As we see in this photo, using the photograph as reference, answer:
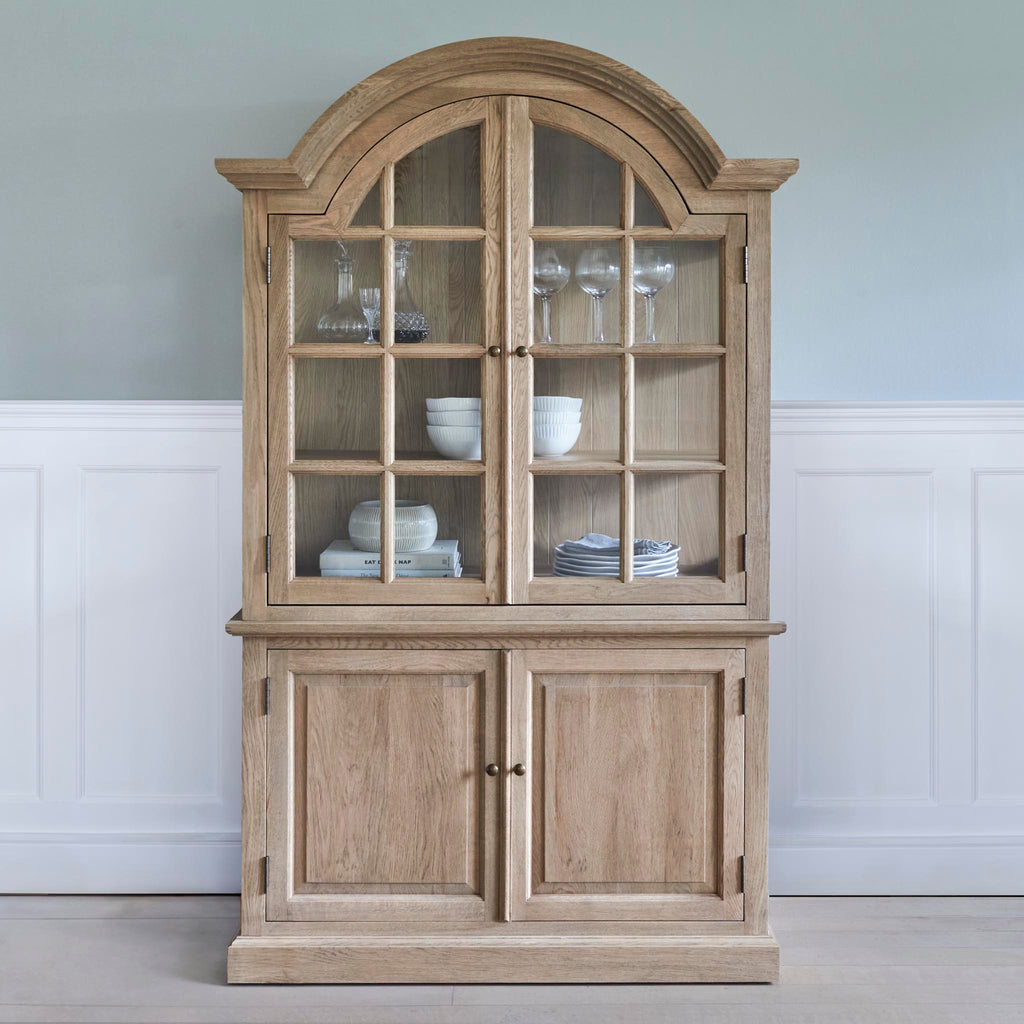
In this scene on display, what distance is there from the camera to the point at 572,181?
6.07ft

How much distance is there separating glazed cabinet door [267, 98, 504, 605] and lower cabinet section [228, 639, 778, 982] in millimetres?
191

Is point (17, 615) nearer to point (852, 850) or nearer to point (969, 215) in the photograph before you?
point (852, 850)

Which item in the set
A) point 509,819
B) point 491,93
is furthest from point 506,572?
point 491,93

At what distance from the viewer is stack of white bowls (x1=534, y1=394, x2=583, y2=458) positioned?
1.89m

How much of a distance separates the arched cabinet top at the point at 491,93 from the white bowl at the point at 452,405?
447 mm

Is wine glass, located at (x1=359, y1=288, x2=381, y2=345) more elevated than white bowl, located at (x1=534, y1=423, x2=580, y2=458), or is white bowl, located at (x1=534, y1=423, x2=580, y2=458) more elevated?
wine glass, located at (x1=359, y1=288, x2=381, y2=345)

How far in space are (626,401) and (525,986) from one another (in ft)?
3.88

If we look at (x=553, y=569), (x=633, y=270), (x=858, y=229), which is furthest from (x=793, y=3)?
(x=553, y=569)

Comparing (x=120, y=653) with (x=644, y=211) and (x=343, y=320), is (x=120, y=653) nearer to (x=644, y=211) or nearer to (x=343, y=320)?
(x=343, y=320)

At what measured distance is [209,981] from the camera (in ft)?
6.27

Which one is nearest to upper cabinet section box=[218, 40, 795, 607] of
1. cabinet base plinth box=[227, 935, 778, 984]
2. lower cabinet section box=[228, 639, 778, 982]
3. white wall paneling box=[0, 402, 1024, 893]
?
lower cabinet section box=[228, 639, 778, 982]

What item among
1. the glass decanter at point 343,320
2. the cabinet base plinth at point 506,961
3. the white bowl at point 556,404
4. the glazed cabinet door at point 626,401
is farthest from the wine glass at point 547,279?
the cabinet base plinth at point 506,961

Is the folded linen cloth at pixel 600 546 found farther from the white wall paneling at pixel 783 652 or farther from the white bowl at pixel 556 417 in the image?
the white wall paneling at pixel 783 652

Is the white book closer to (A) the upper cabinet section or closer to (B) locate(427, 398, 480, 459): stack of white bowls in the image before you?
(A) the upper cabinet section
